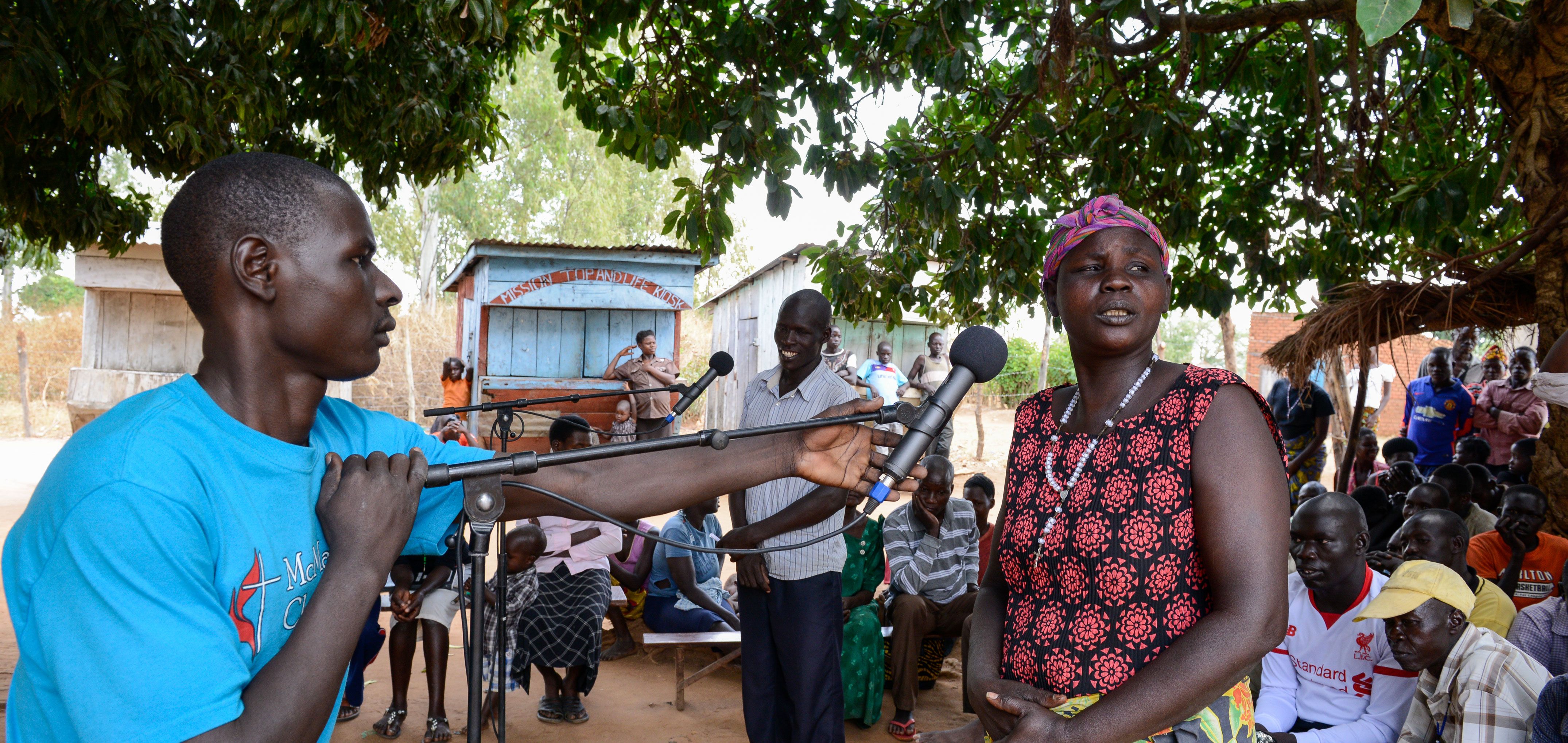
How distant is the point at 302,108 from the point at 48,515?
18.2 feet

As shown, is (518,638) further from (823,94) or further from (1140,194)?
(1140,194)

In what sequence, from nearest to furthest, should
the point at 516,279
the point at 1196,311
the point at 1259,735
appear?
the point at 1259,735 < the point at 1196,311 < the point at 516,279

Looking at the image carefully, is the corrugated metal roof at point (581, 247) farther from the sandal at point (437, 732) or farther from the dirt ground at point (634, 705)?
the sandal at point (437, 732)

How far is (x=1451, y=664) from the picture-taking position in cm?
310

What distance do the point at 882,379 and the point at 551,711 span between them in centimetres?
966

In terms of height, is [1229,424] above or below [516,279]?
below

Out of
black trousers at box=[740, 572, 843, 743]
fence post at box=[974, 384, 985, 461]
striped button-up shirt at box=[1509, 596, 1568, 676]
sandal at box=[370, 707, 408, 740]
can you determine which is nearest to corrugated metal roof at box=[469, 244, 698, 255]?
fence post at box=[974, 384, 985, 461]

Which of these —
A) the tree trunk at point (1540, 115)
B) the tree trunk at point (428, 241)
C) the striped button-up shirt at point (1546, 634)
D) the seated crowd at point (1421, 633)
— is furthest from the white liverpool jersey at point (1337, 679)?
the tree trunk at point (428, 241)

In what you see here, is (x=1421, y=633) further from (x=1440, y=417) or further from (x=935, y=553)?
(x=1440, y=417)

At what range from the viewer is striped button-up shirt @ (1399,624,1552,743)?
294cm

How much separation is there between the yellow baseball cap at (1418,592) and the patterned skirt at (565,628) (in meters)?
3.73

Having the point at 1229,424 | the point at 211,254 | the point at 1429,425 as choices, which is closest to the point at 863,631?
the point at 1229,424

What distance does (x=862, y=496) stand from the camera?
219 cm

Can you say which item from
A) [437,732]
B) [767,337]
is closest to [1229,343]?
[767,337]
